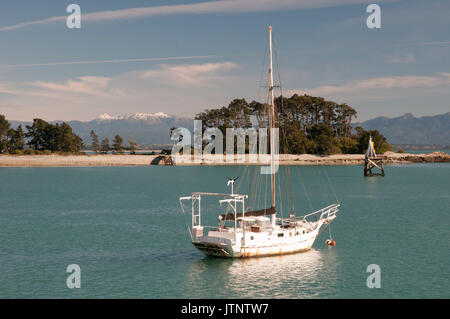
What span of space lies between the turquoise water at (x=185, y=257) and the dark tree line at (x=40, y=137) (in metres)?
121

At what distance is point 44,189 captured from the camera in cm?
9975

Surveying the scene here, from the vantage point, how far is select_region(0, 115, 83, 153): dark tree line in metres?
190

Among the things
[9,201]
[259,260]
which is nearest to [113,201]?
[9,201]

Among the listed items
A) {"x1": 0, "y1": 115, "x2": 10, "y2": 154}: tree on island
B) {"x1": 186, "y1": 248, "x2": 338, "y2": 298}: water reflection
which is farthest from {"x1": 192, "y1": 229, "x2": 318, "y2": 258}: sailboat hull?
{"x1": 0, "y1": 115, "x2": 10, "y2": 154}: tree on island

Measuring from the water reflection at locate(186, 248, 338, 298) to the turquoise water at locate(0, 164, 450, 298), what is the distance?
69 millimetres

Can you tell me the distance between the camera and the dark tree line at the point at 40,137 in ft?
625

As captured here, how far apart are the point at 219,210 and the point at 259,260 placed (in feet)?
97.7

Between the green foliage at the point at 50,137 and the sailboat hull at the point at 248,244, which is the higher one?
the green foliage at the point at 50,137

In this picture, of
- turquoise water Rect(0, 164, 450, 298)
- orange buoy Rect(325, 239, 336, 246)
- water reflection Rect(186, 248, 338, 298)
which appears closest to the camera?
water reflection Rect(186, 248, 338, 298)

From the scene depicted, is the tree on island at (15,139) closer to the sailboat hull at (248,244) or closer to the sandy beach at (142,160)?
the sandy beach at (142,160)

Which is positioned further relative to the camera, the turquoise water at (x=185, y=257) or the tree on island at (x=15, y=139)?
the tree on island at (x=15, y=139)

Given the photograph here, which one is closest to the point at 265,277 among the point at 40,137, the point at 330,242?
the point at 330,242

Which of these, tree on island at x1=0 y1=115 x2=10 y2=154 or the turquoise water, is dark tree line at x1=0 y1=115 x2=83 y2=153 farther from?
the turquoise water

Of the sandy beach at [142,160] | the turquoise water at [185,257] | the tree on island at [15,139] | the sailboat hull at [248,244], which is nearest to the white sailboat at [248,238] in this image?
the sailboat hull at [248,244]
